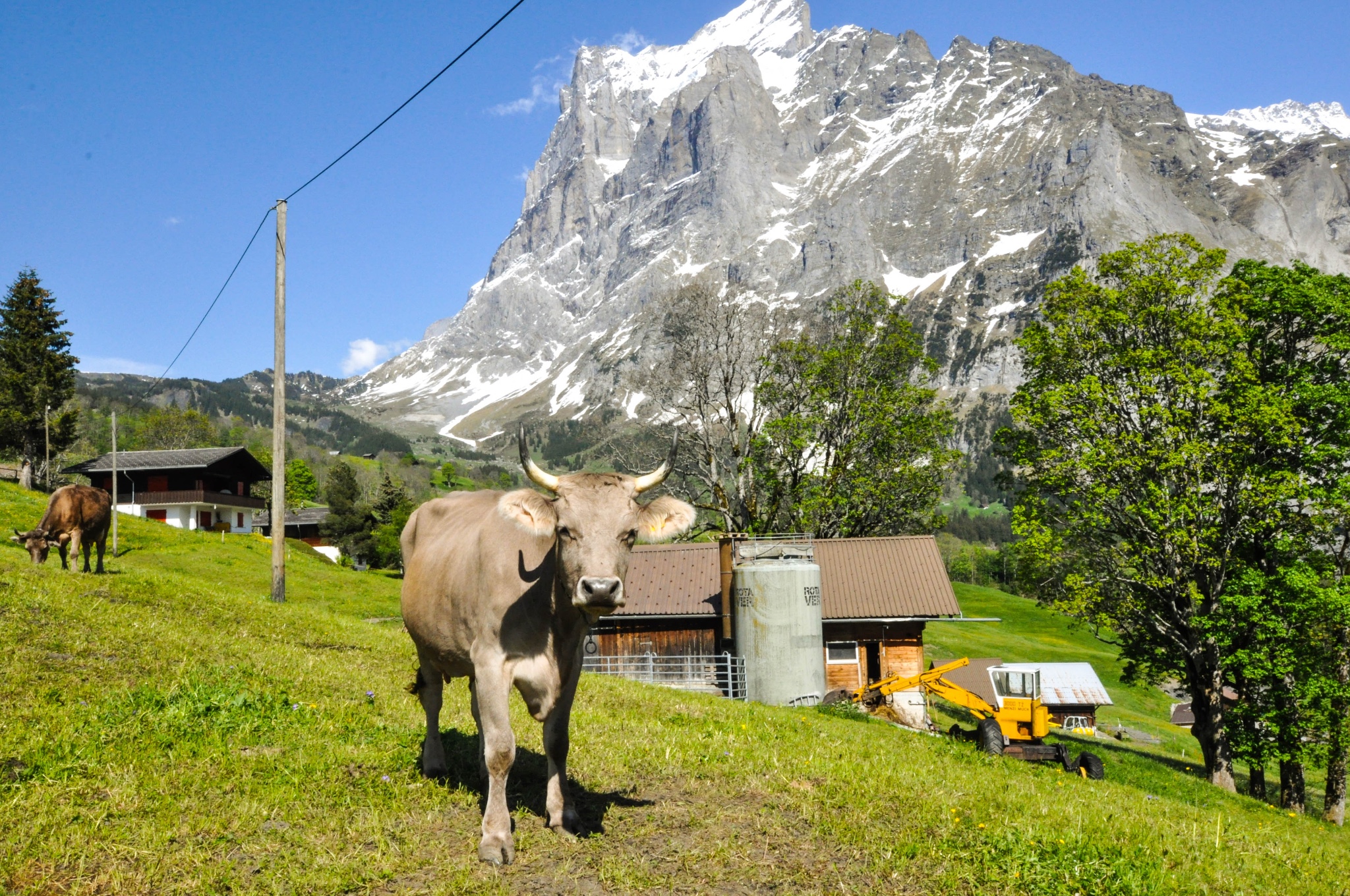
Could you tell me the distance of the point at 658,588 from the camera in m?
35.6

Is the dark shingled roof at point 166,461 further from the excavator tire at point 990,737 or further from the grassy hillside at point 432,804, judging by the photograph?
the excavator tire at point 990,737

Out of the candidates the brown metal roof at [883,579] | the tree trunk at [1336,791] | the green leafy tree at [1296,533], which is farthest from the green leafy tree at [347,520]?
the tree trunk at [1336,791]

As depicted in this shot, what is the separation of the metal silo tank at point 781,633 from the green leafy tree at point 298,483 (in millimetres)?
82156

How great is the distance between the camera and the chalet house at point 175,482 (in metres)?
73.6

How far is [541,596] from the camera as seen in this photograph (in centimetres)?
648

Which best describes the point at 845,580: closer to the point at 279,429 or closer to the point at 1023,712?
the point at 1023,712

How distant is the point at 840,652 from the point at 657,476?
96.0 ft

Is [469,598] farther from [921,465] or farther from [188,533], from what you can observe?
[188,533]

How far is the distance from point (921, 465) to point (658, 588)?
1419 cm

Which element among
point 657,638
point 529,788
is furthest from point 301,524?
Answer: point 529,788

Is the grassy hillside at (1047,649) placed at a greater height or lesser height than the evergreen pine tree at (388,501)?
lesser

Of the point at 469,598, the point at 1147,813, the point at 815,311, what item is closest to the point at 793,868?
the point at 469,598

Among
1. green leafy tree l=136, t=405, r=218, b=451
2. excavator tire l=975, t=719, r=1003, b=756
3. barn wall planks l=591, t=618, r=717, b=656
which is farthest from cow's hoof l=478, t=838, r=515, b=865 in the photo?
green leafy tree l=136, t=405, r=218, b=451

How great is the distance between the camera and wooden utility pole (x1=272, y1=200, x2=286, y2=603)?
21.1 metres
